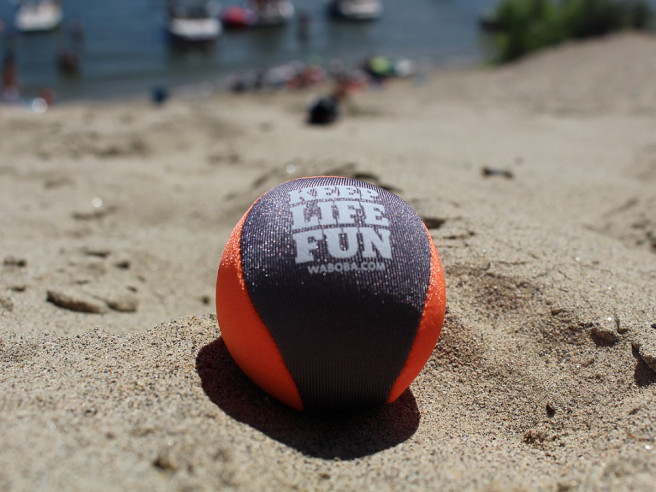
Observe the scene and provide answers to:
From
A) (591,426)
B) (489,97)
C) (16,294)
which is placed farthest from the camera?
Answer: (489,97)

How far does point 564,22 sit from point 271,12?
13.9m

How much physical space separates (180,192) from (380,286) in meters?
4.76

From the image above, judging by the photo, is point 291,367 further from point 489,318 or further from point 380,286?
point 489,318

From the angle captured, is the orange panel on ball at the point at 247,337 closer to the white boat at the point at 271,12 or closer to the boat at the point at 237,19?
the boat at the point at 237,19

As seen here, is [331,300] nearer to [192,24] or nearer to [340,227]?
[340,227]

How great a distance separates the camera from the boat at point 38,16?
→ 26.0m

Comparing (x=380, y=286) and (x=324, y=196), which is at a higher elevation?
(x=324, y=196)

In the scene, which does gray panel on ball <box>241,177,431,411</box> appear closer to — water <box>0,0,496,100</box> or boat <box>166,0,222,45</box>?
water <box>0,0,496,100</box>

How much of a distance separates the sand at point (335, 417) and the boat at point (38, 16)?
20334 millimetres

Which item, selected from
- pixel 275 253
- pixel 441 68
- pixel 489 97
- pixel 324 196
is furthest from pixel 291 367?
pixel 441 68

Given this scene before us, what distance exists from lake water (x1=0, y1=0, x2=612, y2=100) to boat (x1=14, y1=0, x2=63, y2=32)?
0.37 m

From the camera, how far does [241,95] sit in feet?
58.0

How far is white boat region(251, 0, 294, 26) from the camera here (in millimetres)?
28516

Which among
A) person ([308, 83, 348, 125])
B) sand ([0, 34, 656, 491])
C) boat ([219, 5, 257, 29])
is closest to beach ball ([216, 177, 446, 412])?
sand ([0, 34, 656, 491])
